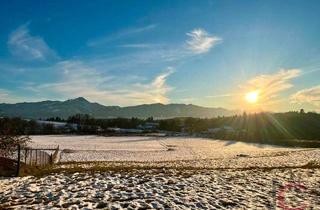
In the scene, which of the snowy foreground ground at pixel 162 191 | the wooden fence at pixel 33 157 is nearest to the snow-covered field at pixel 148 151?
the wooden fence at pixel 33 157

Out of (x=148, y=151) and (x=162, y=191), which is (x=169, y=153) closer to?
(x=148, y=151)

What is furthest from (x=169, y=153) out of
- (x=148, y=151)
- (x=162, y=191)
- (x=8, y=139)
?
(x=162, y=191)

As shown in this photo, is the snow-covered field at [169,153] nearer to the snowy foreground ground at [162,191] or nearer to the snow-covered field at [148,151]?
the snow-covered field at [148,151]

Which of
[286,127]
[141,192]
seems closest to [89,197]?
[141,192]

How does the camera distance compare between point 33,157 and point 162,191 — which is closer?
point 162,191

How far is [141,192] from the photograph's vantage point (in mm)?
14391

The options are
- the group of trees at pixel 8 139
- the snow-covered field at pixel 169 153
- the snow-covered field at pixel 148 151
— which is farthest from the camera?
the snow-covered field at pixel 148 151

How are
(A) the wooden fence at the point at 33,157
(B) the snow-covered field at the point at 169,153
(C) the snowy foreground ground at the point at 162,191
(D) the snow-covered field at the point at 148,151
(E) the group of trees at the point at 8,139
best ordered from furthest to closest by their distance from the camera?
(D) the snow-covered field at the point at 148,151, (B) the snow-covered field at the point at 169,153, (A) the wooden fence at the point at 33,157, (E) the group of trees at the point at 8,139, (C) the snowy foreground ground at the point at 162,191

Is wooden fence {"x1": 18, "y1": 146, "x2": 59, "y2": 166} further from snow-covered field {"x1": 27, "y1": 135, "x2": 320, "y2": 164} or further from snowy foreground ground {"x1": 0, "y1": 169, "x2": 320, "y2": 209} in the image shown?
snowy foreground ground {"x1": 0, "y1": 169, "x2": 320, "y2": 209}

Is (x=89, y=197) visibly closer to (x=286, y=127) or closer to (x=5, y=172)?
(x=5, y=172)

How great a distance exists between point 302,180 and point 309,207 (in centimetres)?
583

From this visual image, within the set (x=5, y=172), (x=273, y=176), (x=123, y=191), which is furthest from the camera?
(x=5, y=172)

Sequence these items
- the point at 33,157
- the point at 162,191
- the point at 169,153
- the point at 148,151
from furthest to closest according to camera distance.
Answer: the point at 148,151 < the point at 169,153 < the point at 33,157 < the point at 162,191

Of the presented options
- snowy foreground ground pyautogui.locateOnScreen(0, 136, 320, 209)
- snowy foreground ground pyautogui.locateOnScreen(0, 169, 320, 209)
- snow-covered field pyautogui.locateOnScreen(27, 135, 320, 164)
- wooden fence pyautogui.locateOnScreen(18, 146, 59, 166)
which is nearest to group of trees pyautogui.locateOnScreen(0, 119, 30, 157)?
snowy foreground ground pyautogui.locateOnScreen(0, 136, 320, 209)
